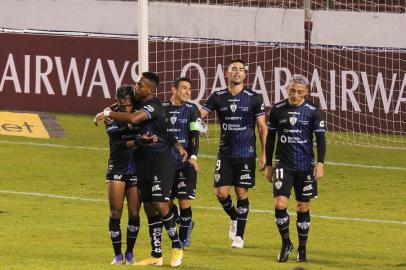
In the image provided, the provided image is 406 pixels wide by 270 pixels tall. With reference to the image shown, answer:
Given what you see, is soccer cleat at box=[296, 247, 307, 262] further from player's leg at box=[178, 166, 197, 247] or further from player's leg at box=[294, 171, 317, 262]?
player's leg at box=[178, 166, 197, 247]

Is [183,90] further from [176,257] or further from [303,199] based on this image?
[176,257]

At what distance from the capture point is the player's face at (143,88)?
16.8 meters

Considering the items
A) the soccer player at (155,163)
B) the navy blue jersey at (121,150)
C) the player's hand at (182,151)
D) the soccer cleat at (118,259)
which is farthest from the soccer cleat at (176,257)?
the player's hand at (182,151)

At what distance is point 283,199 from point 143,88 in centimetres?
239

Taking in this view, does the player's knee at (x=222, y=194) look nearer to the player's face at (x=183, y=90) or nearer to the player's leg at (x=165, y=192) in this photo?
the player's face at (x=183, y=90)

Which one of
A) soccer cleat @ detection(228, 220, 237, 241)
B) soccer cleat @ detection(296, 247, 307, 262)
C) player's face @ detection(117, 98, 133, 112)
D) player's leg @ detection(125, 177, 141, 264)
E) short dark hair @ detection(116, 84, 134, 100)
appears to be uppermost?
short dark hair @ detection(116, 84, 134, 100)

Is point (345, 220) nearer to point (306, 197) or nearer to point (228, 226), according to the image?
point (228, 226)

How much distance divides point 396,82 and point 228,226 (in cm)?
1156

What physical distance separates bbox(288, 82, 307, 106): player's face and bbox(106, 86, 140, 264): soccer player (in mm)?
2120

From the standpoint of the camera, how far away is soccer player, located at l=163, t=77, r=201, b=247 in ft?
61.7

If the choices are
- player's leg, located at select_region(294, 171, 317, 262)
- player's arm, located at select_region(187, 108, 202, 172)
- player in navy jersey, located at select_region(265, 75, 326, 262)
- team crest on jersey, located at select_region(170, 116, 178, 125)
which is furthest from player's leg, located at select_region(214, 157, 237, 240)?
player's leg, located at select_region(294, 171, 317, 262)

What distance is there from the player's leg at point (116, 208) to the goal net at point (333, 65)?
46.3ft

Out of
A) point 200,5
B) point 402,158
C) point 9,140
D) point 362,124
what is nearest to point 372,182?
point 402,158

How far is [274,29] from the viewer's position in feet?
125
